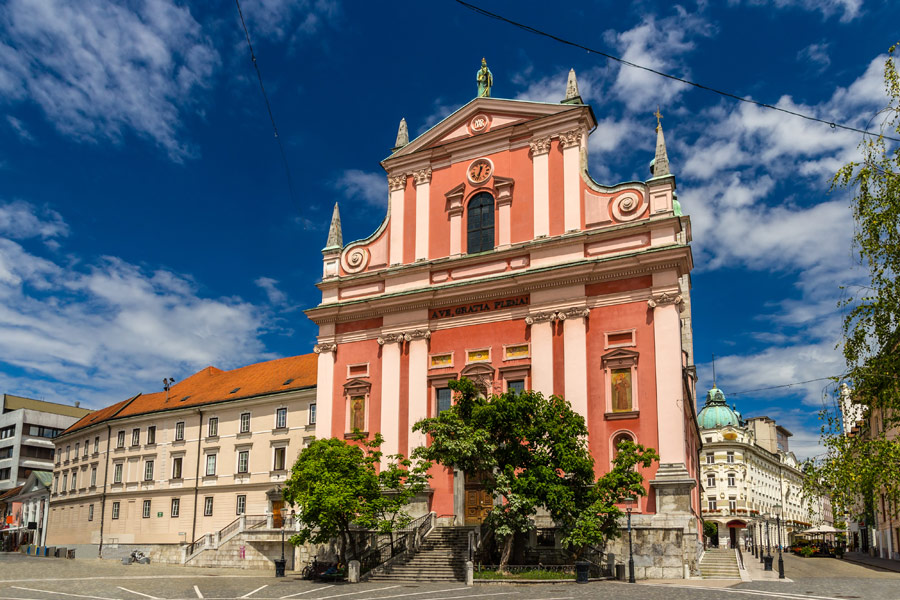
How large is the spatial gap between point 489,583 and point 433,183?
1934cm

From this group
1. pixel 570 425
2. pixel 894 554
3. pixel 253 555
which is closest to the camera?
pixel 570 425

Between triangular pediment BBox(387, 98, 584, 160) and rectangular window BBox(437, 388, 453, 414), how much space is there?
11834 millimetres

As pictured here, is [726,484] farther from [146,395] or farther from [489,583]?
[489,583]

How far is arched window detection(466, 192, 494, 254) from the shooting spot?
35.7 meters

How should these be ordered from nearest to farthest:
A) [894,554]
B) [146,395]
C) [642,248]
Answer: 1. [642,248]
2. [894,554]
3. [146,395]

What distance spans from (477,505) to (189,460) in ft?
84.7

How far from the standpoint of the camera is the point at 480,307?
3416 cm

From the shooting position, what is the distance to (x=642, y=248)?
31547mm

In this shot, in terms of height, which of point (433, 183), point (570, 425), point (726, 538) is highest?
point (433, 183)

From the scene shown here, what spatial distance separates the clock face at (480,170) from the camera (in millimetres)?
36062

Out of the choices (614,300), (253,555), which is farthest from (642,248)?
(253,555)

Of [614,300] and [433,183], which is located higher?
[433,183]

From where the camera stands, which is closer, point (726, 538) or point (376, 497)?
point (376, 497)

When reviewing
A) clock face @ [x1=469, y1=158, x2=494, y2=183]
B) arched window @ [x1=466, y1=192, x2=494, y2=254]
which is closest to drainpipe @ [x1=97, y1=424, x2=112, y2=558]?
arched window @ [x1=466, y1=192, x2=494, y2=254]
